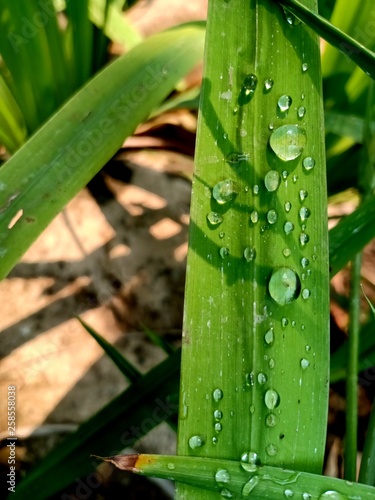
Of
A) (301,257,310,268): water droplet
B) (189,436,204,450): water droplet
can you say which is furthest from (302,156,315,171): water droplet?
(189,436,204,450): water droplet

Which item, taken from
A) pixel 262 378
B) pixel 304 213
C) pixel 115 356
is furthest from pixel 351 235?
pixel 115 356

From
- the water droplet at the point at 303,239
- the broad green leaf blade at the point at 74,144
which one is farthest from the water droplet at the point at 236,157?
the broad green leaf blade at the point at 74,144

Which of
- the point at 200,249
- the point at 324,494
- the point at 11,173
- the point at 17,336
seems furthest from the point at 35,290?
the point at 324,494

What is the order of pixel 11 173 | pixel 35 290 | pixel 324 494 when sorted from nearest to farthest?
pixel 324 494, pixel 11 173, pixel 35 290

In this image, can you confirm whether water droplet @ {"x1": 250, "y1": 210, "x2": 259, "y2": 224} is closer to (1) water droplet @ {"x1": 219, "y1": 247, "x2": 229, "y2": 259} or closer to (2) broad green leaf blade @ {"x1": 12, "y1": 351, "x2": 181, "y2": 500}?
(1) water droplet @ {"x1": 219, "y1": 247, "x2": 229, "y2": 259}

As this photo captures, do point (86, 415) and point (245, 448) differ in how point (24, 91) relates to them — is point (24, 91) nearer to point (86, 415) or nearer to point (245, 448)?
point (86, 415)
